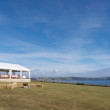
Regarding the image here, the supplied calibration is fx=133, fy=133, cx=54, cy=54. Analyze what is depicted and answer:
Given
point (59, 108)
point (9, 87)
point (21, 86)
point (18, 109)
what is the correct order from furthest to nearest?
point (21, 86), point (9, 87), point (59, 108), point (18, 109)

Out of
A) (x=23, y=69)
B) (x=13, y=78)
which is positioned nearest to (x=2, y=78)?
(x=13, y=78)

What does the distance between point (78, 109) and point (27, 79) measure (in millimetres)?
27308

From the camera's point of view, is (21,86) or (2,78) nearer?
(21,86)

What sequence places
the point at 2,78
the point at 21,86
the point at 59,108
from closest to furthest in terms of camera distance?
the point at 59,108 < the point at 21,86 < the point at 2,78

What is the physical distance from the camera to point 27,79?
32375mm

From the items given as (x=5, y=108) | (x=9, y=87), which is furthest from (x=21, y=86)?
(x=5, y=108)

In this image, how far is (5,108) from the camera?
619 cm

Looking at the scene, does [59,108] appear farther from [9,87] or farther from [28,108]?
[9,87]

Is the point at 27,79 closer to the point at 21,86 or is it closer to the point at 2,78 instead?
the point at 2,78

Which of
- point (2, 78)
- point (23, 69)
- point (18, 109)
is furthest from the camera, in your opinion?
point (23, 69)

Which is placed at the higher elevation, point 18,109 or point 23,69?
point 23,69

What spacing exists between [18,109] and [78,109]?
9.27 feet

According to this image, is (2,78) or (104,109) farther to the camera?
(2,78)

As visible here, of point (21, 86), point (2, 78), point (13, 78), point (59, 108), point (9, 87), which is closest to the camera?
point (59, 108)
